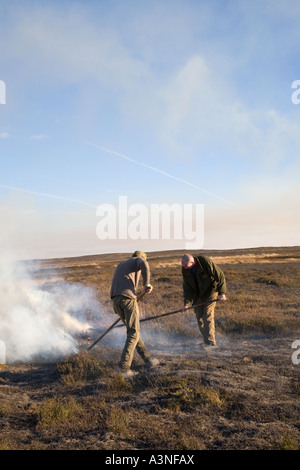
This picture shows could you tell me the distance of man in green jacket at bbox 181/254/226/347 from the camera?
28.1ft

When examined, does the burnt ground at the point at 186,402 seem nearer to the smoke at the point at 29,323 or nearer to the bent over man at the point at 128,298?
the bent over man at the point at 128,298

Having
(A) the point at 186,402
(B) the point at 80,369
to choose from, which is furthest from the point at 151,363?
(A) the point at 186,402

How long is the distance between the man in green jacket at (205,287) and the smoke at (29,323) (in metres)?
3.04

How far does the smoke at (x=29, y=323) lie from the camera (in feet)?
29.6

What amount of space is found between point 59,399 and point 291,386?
3674 millimetres

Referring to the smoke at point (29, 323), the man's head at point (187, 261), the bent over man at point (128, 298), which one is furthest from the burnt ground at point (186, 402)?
the man's head at point (187, 261)

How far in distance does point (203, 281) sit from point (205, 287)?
0.48 feet

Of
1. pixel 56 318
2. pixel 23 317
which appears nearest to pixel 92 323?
pixel 56 318

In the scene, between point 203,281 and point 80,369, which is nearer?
point 80,369

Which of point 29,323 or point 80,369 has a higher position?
point 29,323

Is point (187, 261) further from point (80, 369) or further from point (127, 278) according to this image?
point (80, 369)

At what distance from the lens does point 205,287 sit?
8.66m
